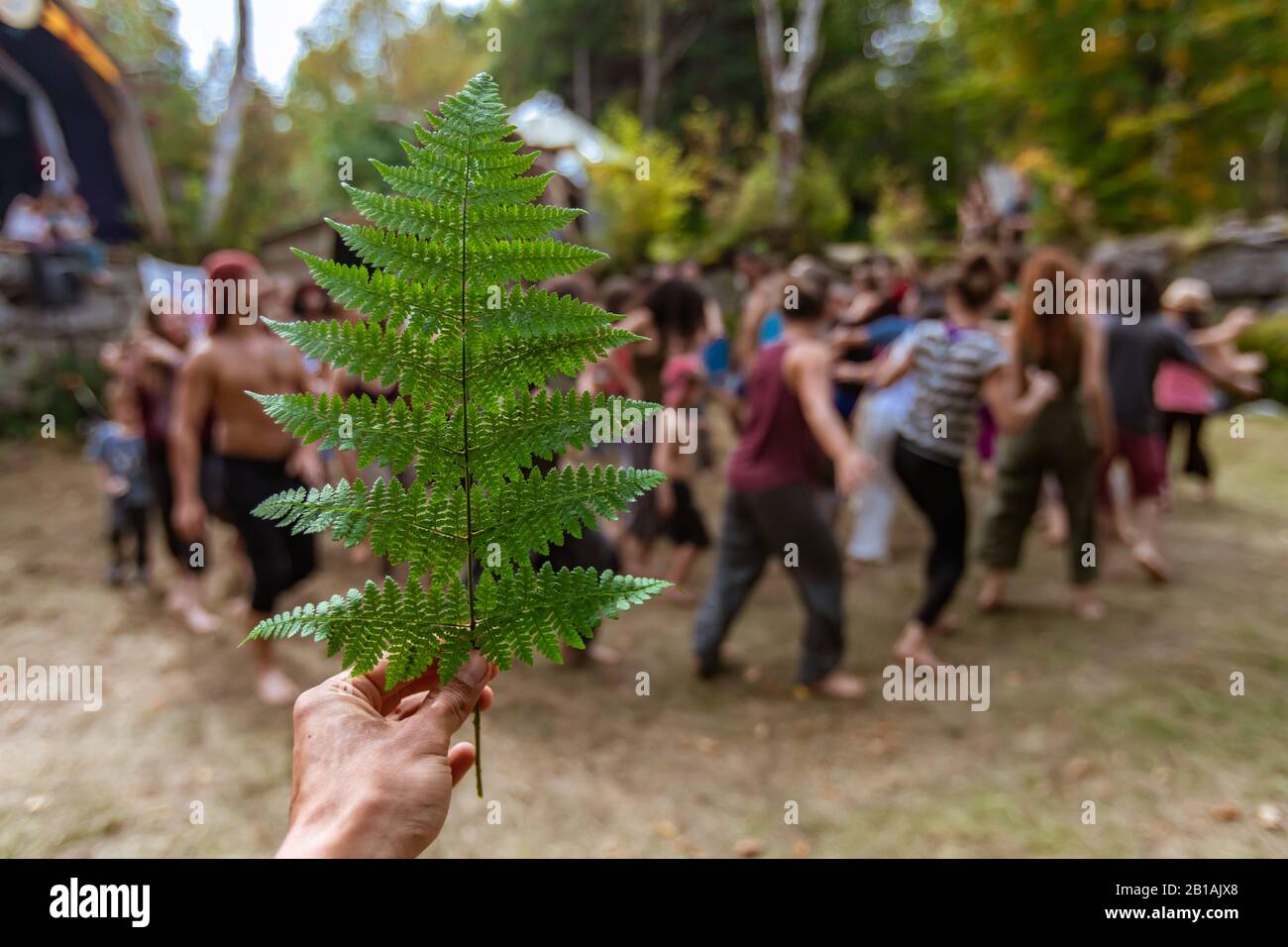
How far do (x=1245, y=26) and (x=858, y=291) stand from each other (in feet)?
36.8

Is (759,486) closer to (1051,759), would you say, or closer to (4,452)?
(1051,759)

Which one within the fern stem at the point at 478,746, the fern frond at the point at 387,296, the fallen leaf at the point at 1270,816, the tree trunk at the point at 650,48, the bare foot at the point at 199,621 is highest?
the tree trunk at the point at 650,48

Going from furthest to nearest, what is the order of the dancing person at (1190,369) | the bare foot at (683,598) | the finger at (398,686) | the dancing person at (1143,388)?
the dancing person at (1190,369) < the bare foot at (683,598) < the dancing person at (1143,388) < the finger at (398,686)

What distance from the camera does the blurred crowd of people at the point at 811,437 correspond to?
398cm

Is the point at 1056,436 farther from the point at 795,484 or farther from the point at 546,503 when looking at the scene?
the point at 546,503

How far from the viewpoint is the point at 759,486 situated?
4.14 metres

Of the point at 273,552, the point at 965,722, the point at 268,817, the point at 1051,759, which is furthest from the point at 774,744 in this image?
the point at 273,552

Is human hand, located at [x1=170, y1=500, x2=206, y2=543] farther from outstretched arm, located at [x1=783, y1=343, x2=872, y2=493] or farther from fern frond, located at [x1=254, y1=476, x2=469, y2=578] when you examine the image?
fern frond, located at [x1=254, y1=476, x2=469, y2=578]

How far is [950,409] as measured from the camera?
4.47 metres

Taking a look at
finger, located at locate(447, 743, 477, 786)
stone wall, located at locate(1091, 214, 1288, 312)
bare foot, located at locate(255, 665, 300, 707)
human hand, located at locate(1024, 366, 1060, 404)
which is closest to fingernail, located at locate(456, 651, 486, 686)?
finger, located at locate(447, 743, 477, 786)

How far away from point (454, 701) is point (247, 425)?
3.34 metres

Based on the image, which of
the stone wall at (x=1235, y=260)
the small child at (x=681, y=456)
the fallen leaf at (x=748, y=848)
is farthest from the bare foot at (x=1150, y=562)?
the stone wall at (x=1235, y=260)

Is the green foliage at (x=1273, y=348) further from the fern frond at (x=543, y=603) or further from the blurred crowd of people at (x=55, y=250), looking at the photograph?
the blurred crowd of people at (x=55, y=250)

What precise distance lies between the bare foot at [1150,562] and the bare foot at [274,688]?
5.49 metres
